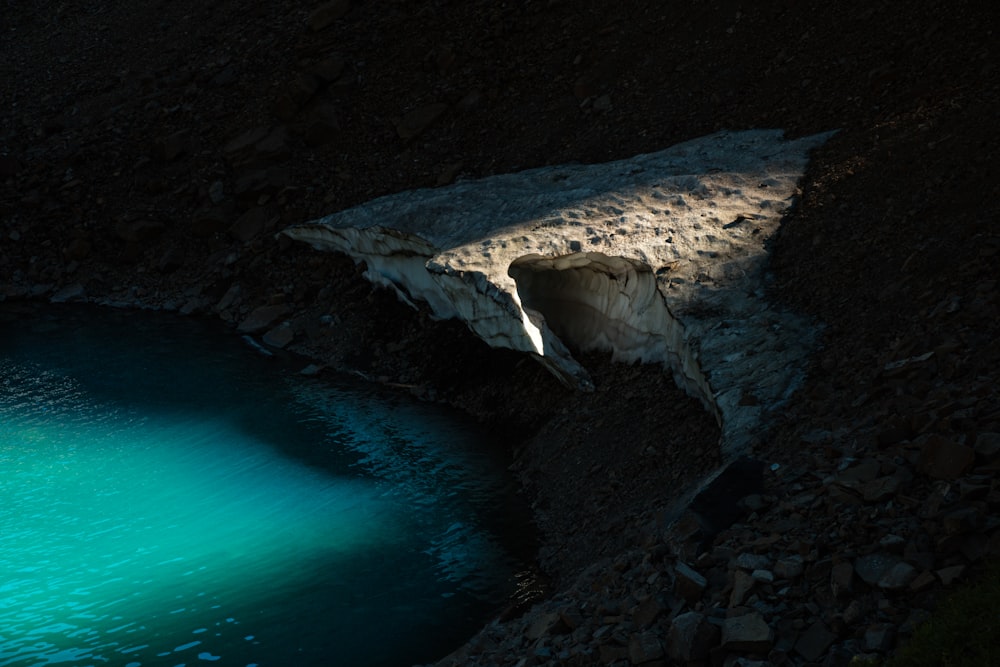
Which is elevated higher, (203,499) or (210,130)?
(210,130)

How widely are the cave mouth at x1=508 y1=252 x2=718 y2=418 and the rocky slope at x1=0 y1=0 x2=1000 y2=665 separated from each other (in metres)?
0.29

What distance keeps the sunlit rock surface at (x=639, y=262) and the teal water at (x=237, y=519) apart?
75.0 inches

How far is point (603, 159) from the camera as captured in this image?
15141mm

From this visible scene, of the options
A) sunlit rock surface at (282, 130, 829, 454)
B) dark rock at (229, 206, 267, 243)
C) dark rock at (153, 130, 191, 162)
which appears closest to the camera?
sunlit rock surface at (282, 130, 829, 454)

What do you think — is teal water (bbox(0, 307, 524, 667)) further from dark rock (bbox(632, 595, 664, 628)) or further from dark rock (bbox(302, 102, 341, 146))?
dark rock (bbox(302, 102, 341, 146))

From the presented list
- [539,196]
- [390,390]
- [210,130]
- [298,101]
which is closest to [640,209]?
[539,196]

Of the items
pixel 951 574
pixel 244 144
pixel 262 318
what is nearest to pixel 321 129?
pixel 244 144

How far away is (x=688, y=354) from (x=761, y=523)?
125 inches

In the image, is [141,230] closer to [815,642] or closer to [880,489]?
[880,489]

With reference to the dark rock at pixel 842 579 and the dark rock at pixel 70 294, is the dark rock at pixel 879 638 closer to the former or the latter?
the dark rock at pixel 842 579

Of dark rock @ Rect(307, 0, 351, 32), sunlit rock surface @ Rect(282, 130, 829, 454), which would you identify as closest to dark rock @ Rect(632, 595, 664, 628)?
sunlit rock surface @ Rect(282, 130, 829, 454)

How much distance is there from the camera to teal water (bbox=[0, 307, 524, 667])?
8.19 metres

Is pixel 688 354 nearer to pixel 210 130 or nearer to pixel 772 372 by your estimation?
pixel 772 372

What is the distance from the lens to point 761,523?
238 inches
